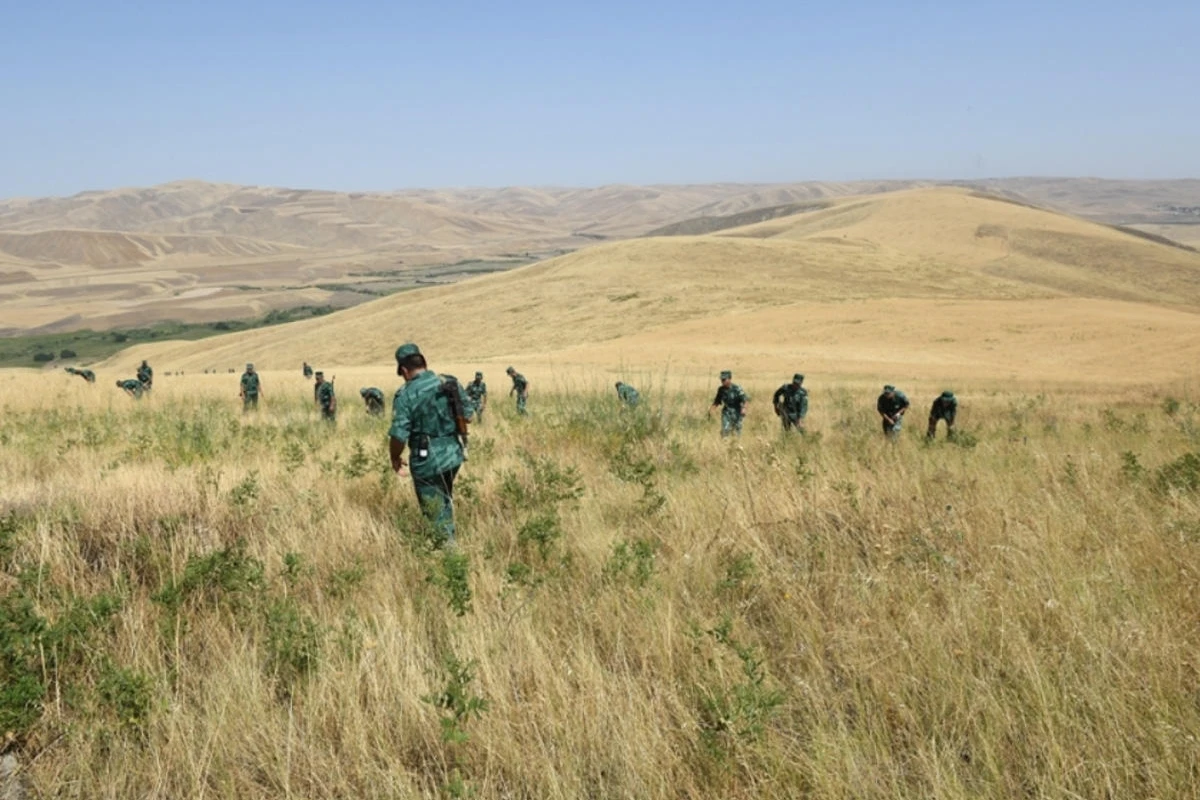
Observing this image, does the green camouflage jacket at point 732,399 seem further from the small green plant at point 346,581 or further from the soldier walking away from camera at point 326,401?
the small green plant at point 346,581

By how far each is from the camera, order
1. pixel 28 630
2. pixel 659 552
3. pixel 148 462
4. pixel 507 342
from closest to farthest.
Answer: pixel 28 630
pixel 659 552
pixel 148 462
pixel 507 342

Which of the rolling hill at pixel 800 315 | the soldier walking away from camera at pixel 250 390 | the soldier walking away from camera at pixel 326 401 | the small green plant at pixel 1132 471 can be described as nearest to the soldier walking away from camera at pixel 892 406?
the small green plant at pixel 1132 471

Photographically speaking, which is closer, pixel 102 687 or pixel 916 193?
pixel 102 687

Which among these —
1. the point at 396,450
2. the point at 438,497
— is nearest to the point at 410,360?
the point at 396,450

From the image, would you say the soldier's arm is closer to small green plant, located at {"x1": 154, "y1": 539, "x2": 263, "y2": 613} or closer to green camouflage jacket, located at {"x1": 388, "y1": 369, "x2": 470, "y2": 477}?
green camouflage jacket, located at {"x1": 388, "y1": 369, "x2": 470, "y2": 477}

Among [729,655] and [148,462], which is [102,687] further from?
[148,462]

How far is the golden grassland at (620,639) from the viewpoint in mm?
2451

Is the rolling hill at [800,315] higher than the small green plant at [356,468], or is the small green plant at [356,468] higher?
the small green plant at [356,468]

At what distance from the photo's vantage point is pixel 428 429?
5.56m

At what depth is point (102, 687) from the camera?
279 centimetres

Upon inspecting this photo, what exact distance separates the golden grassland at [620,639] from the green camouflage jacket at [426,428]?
385 millimetres

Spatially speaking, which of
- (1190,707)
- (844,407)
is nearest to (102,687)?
(1190,707)

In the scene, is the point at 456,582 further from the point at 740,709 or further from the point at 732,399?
the point at 732,399

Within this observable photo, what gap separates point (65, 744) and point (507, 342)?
45.6 metres
